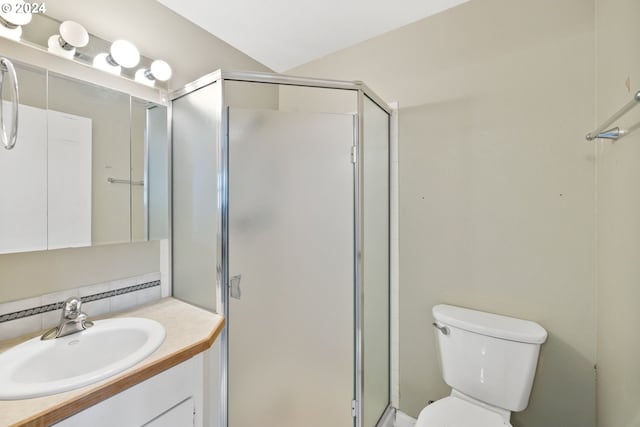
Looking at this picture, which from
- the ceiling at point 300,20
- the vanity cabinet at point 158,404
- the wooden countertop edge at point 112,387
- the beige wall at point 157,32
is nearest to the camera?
the wooden countertop edge at point 112,387

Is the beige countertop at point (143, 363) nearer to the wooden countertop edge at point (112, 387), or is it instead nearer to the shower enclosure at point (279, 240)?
the wooden countertop edge at point (112, 387)

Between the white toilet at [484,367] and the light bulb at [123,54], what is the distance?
199cm

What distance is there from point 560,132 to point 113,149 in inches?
83.0

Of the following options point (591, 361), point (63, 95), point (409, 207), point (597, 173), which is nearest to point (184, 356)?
point (63, 95)

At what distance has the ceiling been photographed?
1.52 metres

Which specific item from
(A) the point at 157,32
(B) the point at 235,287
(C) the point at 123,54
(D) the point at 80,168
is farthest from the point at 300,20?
(B) the point at 235,287

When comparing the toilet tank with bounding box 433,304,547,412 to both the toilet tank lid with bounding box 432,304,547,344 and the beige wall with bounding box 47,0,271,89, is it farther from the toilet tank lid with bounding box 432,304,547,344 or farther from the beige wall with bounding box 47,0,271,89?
the beige wall with bounding box 47,0,271,89

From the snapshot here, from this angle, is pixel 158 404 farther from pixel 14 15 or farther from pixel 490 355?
pixel 14 15

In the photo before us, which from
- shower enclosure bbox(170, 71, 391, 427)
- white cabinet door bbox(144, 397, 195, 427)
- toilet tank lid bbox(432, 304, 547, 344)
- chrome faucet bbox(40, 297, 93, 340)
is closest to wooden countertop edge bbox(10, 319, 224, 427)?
white cabinet door bbox(144, 397, 195, 427)

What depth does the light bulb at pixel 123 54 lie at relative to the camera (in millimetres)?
1269

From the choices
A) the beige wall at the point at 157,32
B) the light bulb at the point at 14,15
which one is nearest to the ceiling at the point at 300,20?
the beige wall at the point at 157,32

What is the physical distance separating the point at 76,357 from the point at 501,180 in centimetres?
200

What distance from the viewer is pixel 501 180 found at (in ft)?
4.65

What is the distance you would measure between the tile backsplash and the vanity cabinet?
58 cm
